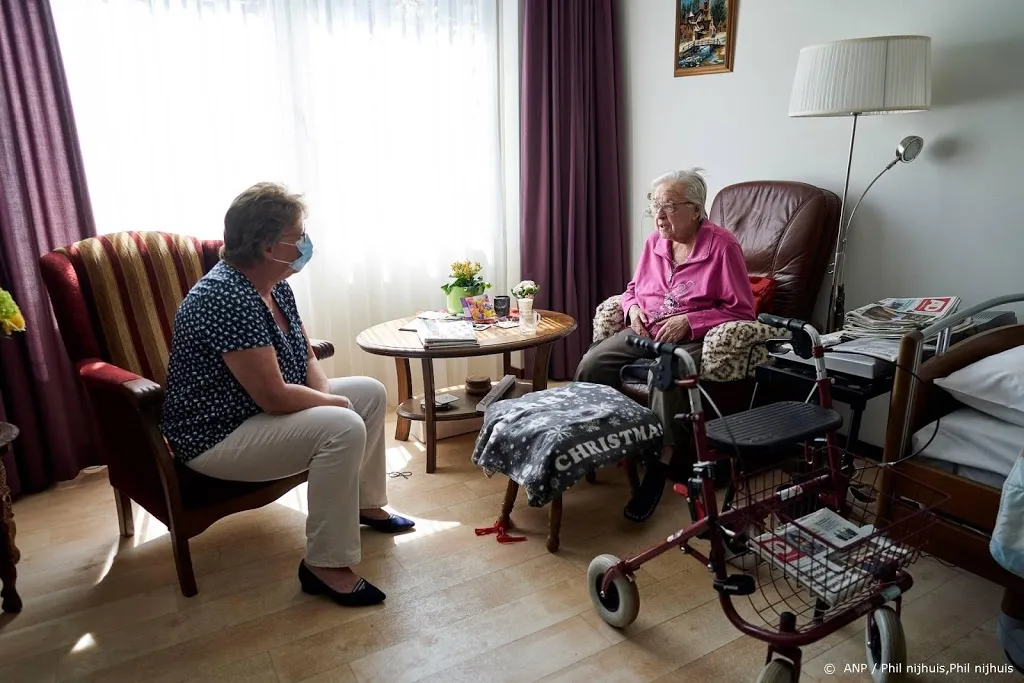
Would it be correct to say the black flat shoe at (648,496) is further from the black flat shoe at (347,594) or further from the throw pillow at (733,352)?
the black flat shoe at (347,594)

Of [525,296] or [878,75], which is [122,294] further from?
[878,75]

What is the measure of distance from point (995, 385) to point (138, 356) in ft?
7.98

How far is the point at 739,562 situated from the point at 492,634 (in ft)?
2.46

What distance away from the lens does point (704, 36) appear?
3117 millimetres

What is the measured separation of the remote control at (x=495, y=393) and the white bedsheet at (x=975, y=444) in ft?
5.05

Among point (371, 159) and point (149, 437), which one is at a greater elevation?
point (371, 159)

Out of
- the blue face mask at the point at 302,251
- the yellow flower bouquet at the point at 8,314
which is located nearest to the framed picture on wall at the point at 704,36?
the blue face mask at the point at 302,251

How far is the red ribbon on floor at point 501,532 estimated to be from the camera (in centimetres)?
215

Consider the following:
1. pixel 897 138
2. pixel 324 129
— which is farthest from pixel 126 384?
pixel 897 138

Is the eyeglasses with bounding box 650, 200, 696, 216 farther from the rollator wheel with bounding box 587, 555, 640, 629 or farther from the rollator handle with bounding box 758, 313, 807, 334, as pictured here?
the rollator wheel with bounding box 587, 555, 640, 629

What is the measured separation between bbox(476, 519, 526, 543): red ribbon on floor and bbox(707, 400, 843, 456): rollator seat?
77cm

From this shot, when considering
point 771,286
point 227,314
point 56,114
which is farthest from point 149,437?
point 771,286

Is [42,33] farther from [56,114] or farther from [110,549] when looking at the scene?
[110,549]

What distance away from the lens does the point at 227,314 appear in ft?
5.56
